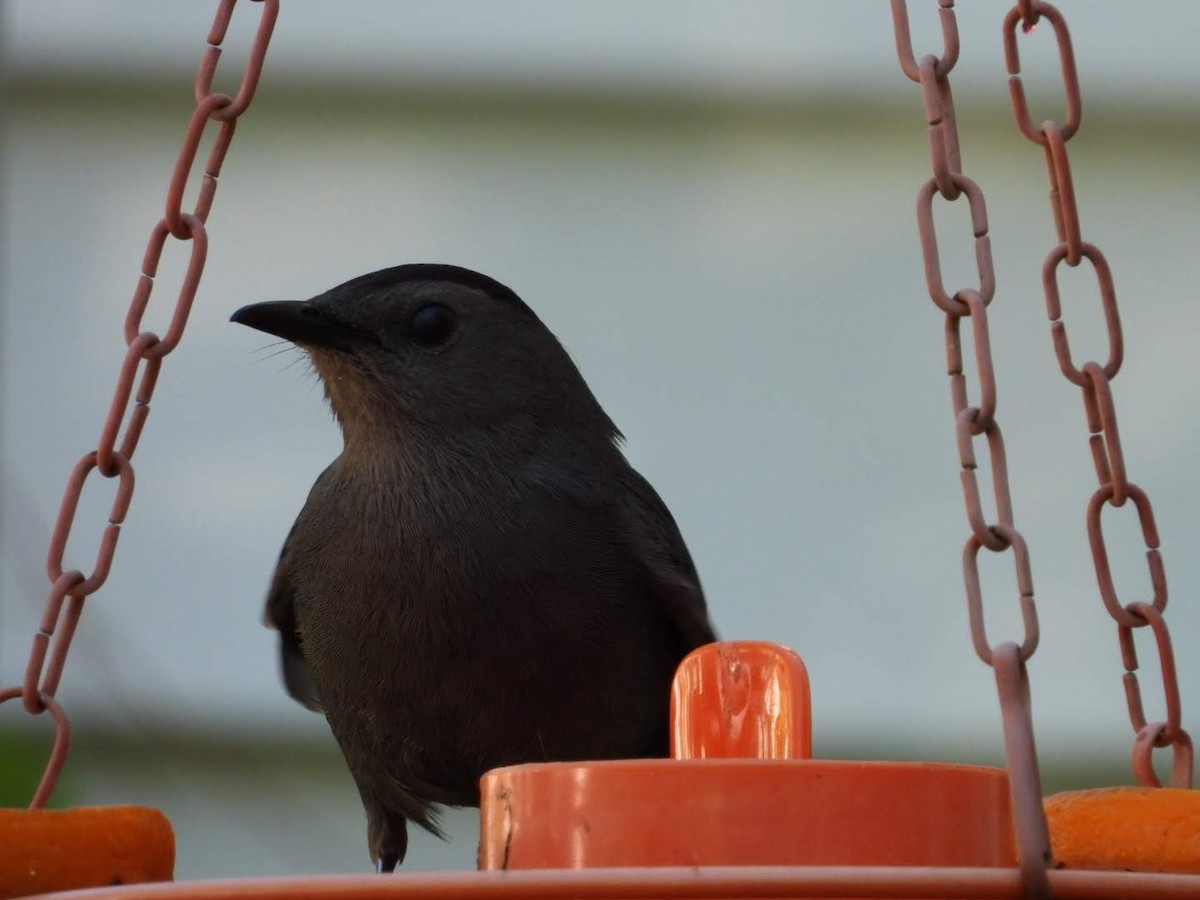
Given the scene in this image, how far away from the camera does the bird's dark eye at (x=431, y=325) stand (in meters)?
3.38

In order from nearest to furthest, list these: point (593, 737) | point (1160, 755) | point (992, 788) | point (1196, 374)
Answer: point (992, 788), point (593, 737), point (1160, 755), point (1196, 374)

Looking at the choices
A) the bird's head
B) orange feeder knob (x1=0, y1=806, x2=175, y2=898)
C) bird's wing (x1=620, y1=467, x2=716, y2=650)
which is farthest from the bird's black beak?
orange feeder knob (x1=0, y1=806, x2=175, y2=898)

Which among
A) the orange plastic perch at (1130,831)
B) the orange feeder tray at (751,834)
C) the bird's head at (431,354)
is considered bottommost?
the orange plastic perch at (1130,831)

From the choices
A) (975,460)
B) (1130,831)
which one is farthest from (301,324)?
(1130,831)

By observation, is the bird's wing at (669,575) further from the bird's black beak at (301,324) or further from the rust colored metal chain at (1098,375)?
the rust colored metal chain at (1098,375)

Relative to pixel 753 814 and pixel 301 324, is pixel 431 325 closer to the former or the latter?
pixel 301 324

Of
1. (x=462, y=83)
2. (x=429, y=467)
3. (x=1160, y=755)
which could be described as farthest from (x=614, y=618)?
(x=462, y=83)

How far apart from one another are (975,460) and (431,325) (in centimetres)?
176

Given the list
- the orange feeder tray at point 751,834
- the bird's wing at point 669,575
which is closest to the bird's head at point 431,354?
the bird's wing at point 669,575

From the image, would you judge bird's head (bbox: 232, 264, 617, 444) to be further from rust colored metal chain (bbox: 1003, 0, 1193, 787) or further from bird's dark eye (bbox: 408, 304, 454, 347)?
rust colored metal chain (bbox: 1003, 0, 1193, 787)

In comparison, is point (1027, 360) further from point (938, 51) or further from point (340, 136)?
point (340, 136)

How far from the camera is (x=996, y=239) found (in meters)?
5.43

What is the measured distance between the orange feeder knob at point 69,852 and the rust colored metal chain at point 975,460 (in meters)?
0.77

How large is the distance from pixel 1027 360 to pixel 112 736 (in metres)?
2.74
